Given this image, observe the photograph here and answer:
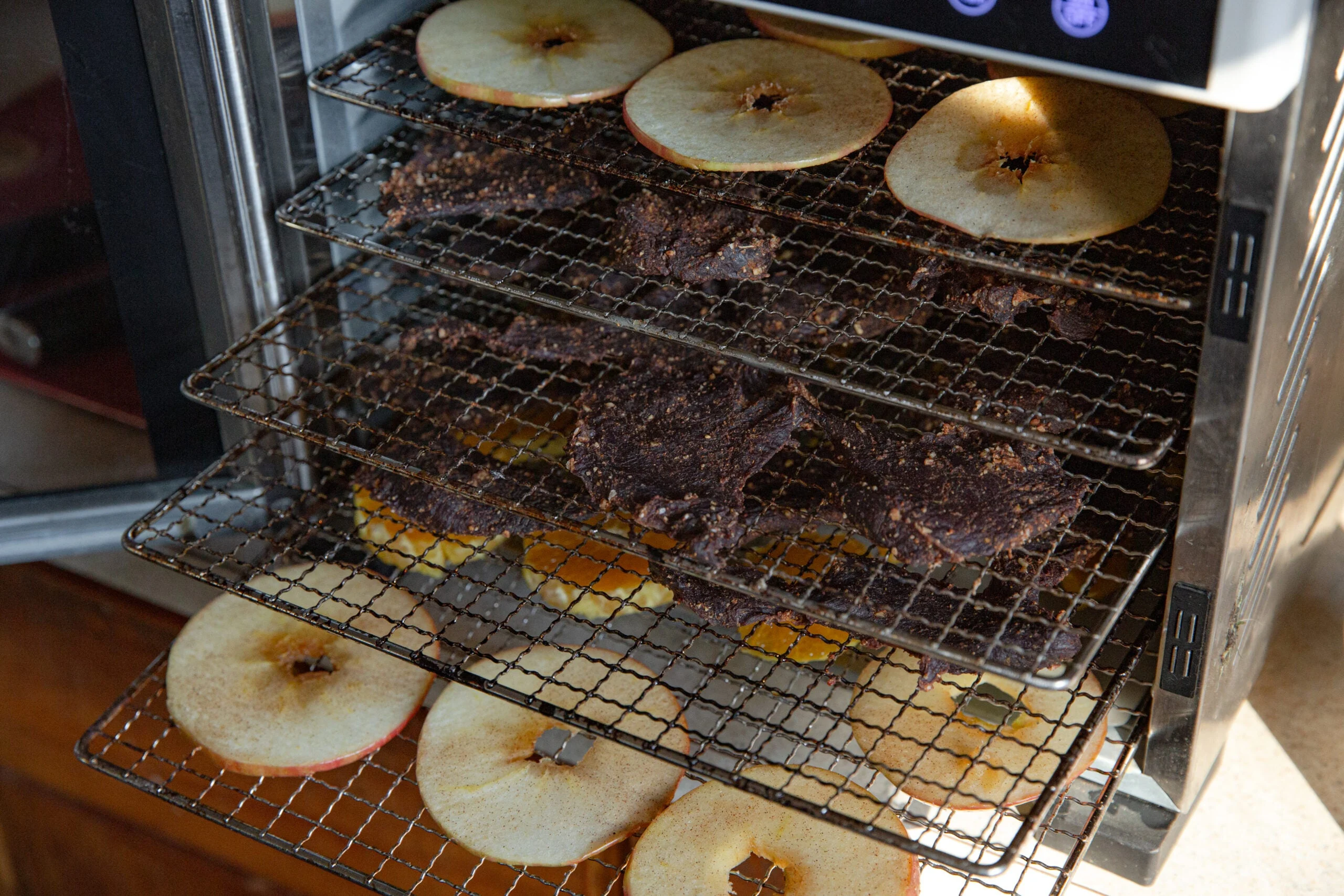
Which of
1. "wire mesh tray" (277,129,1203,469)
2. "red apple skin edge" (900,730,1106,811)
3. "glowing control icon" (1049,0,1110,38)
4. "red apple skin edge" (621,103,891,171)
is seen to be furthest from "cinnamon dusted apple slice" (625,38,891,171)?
"red apple skin edge" (900,730,1106,811)

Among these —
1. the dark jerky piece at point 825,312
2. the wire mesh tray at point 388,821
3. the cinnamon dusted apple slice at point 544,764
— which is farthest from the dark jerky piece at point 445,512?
the dark jerky piece at point 825,312

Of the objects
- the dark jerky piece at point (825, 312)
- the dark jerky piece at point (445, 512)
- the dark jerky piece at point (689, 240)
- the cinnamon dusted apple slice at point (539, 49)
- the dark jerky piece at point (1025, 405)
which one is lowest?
the dark jerky piece at point (445, 512)

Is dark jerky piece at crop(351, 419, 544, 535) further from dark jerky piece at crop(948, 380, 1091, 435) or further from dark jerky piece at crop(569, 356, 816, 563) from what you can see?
dark jerky piece at crop(948, 380, 1091, 435)

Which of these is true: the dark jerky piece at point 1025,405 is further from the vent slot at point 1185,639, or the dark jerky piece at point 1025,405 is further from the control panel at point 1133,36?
the control panel at point 1133,36

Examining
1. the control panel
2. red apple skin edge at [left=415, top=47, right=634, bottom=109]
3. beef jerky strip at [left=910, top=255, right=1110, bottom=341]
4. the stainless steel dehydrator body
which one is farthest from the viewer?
red apple skin edge at [left=415, top=47, right=634, bottom=109]

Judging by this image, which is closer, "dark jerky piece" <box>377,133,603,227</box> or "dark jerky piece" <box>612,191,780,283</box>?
"dark jerky piece" <box>612,191,780,283</box>

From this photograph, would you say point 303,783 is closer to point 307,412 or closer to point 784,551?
point 307,412
